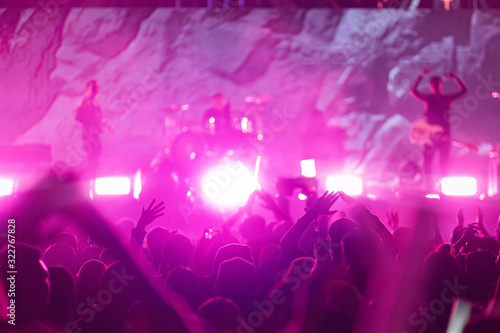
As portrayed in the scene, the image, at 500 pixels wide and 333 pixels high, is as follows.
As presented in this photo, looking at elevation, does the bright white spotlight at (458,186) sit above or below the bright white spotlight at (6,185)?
above

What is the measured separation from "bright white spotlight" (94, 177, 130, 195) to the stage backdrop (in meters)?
2.07

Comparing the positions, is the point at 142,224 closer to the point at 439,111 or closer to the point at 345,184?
the point at 439,111

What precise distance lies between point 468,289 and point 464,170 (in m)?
7.54

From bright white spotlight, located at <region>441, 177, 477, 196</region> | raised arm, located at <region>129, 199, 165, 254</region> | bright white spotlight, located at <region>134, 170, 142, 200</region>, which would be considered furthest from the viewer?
bright white spotlight, located at <region>134, 170, 142, 200</region>

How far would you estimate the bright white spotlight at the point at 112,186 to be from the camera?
7626 millimetres

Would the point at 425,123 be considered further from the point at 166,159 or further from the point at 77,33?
the point at 77,33

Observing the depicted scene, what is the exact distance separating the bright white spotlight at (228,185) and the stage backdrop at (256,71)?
289 centimetres

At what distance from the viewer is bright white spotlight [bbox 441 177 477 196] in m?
7.28

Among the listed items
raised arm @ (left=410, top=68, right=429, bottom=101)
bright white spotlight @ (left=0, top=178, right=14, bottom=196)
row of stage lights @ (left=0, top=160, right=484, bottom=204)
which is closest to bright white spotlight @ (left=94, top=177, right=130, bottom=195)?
row of stage lights @ (left=0, top=160, right=484, bottom=204)

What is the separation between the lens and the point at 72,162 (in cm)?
967

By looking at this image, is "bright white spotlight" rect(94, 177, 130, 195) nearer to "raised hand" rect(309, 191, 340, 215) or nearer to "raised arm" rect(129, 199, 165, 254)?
"raised arm" rect(129, 199, 165, 254)

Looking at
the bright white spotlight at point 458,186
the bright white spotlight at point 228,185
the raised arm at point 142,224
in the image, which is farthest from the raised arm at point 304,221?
the bright white spotlight at point 458,186

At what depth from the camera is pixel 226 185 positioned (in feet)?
23.8

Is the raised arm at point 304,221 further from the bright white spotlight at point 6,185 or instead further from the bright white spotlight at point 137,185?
the bright white spotlight at point 6,185
